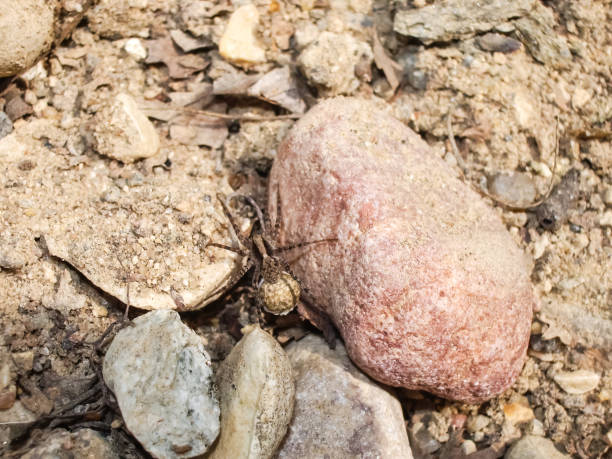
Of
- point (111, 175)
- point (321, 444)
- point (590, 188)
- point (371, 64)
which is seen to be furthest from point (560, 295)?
point (111, 175)

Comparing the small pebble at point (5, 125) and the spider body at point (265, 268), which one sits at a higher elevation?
the small pebble at point (5, 125)

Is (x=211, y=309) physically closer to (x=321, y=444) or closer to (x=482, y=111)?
(x=321, y=444)

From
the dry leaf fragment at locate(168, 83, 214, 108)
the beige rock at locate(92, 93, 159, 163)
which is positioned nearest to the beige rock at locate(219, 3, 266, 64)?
the dry leaf fragment at locate(168, 83, 214, 108)

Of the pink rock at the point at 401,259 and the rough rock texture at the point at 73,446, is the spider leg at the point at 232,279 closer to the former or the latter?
the pink rock at the point at 401,259

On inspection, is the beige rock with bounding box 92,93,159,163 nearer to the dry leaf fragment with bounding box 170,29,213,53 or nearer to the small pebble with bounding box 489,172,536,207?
the dry leaf fragment with bounding box 170,29,213,53

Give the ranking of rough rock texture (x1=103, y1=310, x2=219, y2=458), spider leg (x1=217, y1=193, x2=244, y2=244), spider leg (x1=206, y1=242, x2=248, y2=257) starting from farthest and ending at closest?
spider leg (x1=217, y1=193, x2=244, y2=244)
spider leg (x1=206, y1=242, x2=248, y2=257)
rough rock texture (x1=103, y1=310, x2=219, y2=458)

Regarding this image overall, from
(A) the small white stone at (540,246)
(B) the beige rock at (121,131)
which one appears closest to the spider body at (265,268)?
(B) the beige rock at (121,131)

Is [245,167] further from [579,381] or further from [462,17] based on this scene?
[579,381]
